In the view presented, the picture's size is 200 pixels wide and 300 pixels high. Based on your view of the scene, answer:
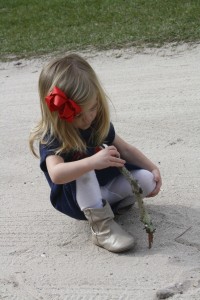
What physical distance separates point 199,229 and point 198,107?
148cm

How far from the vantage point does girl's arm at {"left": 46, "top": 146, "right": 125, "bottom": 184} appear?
Answer: 260cm

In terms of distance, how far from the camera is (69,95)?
2.62 metres

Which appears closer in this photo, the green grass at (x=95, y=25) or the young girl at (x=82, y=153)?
the young girl at (x=82, y=153)

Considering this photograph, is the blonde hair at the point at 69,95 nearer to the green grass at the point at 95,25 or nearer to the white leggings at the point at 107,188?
the white leggings at the point at 107,188

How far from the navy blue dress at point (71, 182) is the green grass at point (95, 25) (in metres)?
2.73

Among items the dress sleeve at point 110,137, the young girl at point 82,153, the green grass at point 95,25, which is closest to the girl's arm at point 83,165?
the young girl at point 82,153

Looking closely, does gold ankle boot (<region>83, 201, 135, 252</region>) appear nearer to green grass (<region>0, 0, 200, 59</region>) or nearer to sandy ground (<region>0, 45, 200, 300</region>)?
sandy ground (<region>0, 45, 200, 300</region>)

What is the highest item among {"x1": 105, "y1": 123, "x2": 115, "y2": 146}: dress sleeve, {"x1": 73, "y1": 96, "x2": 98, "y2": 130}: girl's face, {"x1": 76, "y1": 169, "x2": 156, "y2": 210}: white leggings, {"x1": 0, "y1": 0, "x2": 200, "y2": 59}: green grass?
{"x1": 73, "y1": 96, "x2": 98, "y2": 130}: girl's face

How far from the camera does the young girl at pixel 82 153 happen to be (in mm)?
2619

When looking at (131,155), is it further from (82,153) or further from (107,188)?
(82,153)

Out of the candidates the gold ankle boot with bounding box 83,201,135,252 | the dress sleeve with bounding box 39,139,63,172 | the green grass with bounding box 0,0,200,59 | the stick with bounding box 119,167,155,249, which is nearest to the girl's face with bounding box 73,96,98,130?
the dress sleeve with bounding box 39,139,63,172

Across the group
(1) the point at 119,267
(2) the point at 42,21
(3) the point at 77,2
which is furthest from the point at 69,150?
(3) the point at 77,2

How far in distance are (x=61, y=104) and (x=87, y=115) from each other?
0.16m

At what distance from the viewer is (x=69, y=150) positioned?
2740 mm
